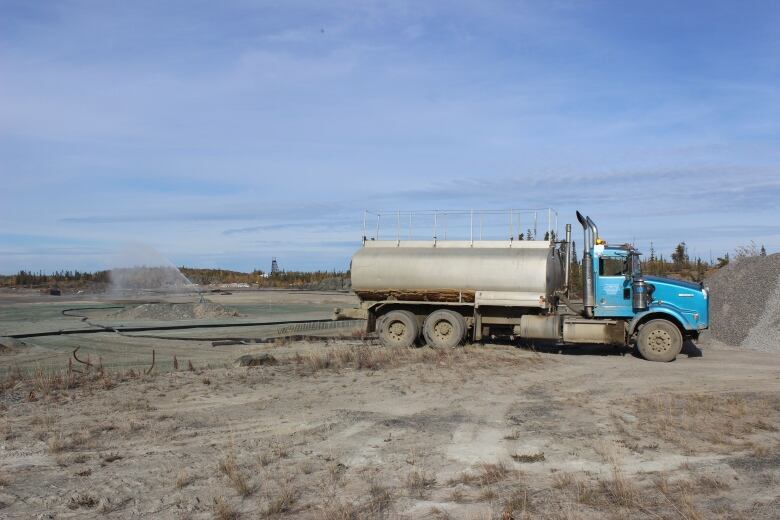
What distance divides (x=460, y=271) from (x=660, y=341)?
19.9 ft

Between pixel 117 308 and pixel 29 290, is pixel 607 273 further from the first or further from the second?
pixel 29 290

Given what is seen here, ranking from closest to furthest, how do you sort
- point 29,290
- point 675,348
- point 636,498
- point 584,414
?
point 636,498 < point 584,414 < point 675,348 < point 29,290

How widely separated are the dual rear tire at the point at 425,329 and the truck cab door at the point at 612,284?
4.17 meters

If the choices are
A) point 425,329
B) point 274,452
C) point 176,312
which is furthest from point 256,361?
point 176,312

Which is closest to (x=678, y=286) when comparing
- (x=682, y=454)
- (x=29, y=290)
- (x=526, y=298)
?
(x=526, y=298)

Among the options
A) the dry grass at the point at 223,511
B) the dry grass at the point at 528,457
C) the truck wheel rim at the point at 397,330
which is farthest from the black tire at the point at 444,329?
the dry grass at the point at 223,511

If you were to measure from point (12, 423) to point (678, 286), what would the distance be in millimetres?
16992

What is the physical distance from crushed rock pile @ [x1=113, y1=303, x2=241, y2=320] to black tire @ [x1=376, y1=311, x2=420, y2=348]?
1683 centimetres

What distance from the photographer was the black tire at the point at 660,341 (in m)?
Result: 19.6

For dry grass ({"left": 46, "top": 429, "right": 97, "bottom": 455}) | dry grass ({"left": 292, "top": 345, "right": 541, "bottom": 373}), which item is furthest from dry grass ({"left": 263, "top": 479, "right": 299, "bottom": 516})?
dry grass ({"left": 292, "top": 345, "right": 541, "bottom": 373})

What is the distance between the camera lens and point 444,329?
2173 cm

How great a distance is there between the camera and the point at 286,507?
24.8 feet

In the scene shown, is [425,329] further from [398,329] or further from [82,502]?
[82,502]

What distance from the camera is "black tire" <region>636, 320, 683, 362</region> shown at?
64.2 ft
